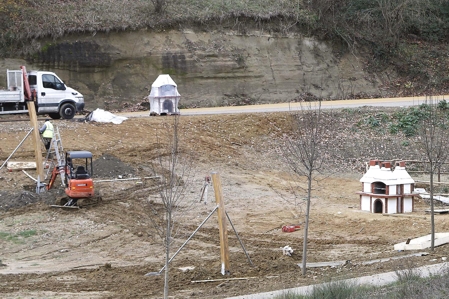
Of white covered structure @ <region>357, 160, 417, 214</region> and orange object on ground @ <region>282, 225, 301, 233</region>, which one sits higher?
white covered structure @ <region>357, 160, 417, 214</region>

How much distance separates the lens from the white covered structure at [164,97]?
106 ft

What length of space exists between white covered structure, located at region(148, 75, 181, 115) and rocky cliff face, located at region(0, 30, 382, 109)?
257 inches

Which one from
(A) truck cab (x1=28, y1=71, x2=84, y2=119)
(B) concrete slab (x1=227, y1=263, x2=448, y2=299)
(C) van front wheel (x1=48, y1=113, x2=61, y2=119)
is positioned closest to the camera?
(B) concrete slab (x1=227, y1=263, x2=448, y2=299)

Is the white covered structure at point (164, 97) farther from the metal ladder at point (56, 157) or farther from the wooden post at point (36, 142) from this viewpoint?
the wooden post at point (36, 142)

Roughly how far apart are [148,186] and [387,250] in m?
9.78

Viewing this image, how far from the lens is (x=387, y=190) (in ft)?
72.4

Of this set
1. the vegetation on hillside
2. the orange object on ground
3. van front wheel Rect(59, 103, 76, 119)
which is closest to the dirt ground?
the orange object on ground

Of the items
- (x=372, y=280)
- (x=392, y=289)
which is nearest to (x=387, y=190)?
(x=372, y=280)

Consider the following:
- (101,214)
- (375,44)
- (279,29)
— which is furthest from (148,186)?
(375,44)

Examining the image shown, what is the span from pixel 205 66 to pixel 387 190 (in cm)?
2099

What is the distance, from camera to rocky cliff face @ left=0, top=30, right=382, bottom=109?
39.0 metres

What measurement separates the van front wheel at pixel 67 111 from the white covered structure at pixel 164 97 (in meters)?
3.59

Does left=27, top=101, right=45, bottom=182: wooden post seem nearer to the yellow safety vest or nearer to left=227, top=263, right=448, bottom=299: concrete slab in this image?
the yellow safety vest

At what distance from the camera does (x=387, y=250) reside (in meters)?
17.6
